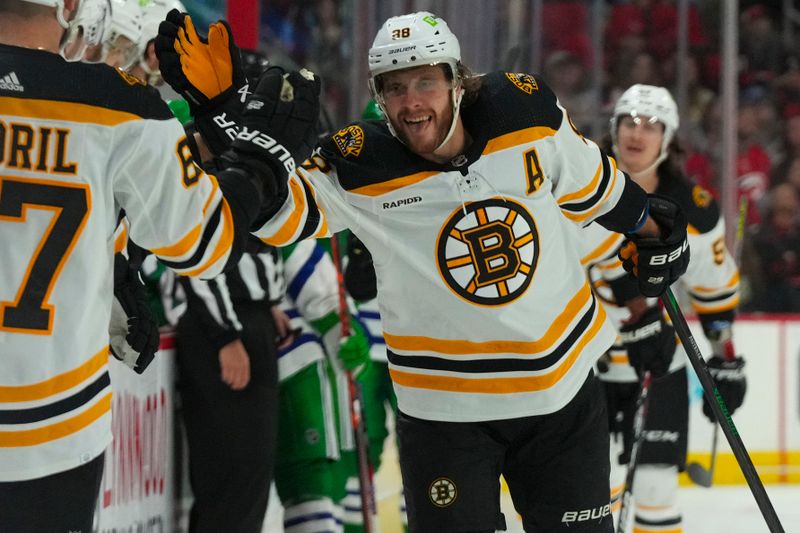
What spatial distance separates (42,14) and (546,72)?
15.3 ft

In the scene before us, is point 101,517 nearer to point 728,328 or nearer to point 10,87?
point 10,87

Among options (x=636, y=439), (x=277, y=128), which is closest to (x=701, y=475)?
(x=636, y=439)

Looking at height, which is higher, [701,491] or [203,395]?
[203,395]

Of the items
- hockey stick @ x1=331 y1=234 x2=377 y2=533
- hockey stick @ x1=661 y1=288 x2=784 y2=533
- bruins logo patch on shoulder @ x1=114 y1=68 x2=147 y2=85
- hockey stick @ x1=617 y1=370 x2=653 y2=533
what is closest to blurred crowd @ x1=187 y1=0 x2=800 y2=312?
hockey stick @ x1=331 y1=234 x2=377 y2=533

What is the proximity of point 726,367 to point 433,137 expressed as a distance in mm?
1536

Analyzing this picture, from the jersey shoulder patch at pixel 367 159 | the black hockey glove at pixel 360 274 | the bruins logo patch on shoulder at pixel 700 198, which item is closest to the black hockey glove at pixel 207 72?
the jersey shoulder patch at pixel 367 159

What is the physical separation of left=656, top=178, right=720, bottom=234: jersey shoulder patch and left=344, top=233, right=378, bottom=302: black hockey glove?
0.83 m

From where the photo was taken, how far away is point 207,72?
6.31 ft

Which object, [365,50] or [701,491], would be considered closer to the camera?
[701,491]

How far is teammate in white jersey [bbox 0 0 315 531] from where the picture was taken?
160 cm

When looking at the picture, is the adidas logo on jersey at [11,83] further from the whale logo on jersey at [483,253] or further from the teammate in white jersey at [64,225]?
the whale logo on jersey at [483,253]

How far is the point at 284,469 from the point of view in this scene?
333cm

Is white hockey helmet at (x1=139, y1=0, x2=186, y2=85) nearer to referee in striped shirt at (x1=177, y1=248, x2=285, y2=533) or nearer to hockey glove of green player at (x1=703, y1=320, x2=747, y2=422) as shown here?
referee in striped shirt at (x1=177, y1=248, x2=285, y2=533)

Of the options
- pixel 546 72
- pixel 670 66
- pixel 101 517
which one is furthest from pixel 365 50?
pixel 101 517
